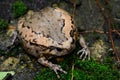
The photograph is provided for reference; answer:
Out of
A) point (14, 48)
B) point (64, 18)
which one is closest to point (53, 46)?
point (64, 18)

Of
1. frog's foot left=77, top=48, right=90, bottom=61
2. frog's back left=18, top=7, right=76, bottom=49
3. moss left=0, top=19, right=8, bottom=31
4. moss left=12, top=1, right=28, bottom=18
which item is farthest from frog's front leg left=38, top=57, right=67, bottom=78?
moss left=12, top=1, right=28, bottom=18

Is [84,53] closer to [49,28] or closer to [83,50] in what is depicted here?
[83,50]

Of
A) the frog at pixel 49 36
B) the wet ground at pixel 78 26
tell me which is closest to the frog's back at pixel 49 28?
the frog at pixel 49 36

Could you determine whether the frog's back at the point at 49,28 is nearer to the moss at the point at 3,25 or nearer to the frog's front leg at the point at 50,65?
the frog's front leg at the point at 50,65

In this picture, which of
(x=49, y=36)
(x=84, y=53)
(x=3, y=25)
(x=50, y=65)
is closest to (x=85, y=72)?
(x=84, y=53)

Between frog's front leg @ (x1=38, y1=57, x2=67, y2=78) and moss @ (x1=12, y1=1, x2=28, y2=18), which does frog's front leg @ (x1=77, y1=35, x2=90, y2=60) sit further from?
moss @ (x1=12, y1=1, x2=28, y2=18)

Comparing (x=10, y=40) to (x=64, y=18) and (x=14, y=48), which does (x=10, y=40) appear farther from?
(x=64, y=18)
